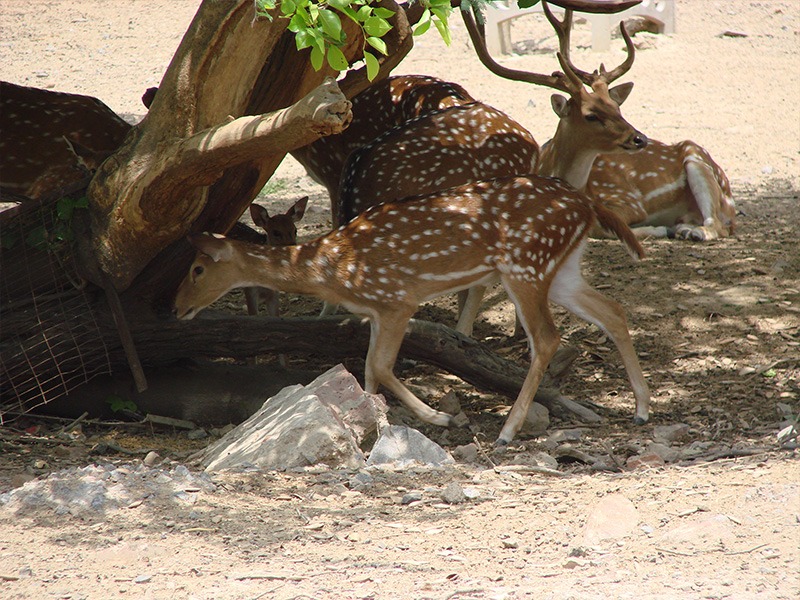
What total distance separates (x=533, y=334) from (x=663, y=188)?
3.88 meters

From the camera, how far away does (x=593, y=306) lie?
5891 millimetres

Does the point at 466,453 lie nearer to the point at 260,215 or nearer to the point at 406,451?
the point at 406,451

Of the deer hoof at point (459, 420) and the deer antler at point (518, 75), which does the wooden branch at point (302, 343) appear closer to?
the deer hoof at point (459, 420)

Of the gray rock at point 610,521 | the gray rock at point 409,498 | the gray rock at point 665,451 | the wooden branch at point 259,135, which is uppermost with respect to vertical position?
the wooden branch at point 259,135

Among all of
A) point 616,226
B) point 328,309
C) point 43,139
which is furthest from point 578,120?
point 43,139

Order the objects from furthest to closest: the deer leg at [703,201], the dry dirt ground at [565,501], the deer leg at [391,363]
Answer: the deer leg at [703,201], the deer leg at [391,363], the dry dirt ground at [565,501]

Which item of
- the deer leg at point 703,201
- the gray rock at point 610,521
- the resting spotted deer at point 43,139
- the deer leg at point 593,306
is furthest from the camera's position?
the deer leg at point 703,201

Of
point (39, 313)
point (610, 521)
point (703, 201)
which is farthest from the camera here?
point (703, 201)

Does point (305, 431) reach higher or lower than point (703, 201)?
higher

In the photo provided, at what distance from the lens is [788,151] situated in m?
10.9

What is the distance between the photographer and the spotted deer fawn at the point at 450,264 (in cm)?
559

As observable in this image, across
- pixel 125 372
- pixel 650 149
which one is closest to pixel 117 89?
pixel 650 149

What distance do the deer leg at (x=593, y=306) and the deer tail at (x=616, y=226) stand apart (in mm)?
265

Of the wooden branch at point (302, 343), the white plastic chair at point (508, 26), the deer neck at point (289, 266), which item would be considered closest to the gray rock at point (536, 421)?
the wooden branch at point (302, 343)
